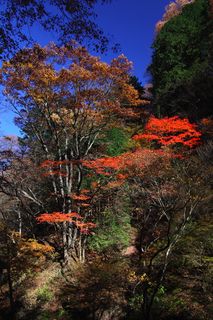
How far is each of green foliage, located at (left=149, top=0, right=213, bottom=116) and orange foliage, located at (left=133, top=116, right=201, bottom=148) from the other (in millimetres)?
3405

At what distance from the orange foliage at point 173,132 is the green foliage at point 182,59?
11.2 ft

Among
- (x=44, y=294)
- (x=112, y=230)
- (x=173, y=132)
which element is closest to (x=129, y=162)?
(x=112, y=230)

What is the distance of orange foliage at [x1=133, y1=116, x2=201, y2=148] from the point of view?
1873 cm

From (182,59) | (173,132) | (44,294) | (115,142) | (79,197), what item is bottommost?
(44,294)

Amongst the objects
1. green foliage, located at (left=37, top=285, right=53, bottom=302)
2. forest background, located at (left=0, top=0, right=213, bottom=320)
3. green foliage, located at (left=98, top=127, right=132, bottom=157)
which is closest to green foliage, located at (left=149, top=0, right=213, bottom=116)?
forest background, located at (left=0, top=0, right=213, bottom=320)

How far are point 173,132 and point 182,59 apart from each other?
8.97m

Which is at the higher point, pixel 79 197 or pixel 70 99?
pixel 70 99

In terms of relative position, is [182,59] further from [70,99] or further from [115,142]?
[70,99]

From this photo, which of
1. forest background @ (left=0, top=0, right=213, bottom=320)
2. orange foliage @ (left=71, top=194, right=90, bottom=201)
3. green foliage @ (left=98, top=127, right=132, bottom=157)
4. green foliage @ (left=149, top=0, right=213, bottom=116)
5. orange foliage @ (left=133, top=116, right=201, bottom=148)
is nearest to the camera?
forest background @ (left=0, top=0, right=213, bottom=320)

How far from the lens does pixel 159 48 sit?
2745cm

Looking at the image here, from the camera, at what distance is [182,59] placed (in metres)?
26.4

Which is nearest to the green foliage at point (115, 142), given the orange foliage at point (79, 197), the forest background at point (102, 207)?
the forest background at point (102, 207)

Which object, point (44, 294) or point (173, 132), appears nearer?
point (44, 294)

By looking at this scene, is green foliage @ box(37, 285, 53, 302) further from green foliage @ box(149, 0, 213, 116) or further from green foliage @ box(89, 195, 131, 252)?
green foliage @ box(149, 0, 213, 116)
